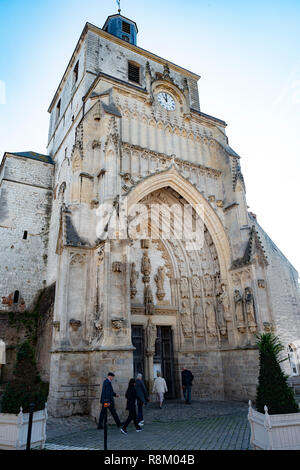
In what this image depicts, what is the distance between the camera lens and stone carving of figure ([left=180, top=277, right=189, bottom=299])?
12.9 meters

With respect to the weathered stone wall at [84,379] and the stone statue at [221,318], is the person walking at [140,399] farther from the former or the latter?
the stone statue at [221,318]

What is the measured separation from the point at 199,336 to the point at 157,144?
773 centimetres

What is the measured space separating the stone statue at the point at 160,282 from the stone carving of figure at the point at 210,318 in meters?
1.77

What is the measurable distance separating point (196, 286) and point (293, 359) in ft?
20.1

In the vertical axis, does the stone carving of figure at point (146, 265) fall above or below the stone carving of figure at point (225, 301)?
above

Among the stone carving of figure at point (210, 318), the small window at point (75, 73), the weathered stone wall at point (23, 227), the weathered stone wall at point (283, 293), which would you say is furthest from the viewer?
the small window at point (75, 73)

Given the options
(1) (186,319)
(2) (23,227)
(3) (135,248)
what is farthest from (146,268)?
(2) (23,227)

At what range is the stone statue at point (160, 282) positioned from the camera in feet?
41.7

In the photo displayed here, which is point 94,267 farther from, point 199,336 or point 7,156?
point 7,156

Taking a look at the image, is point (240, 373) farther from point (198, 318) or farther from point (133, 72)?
point (133, 72)

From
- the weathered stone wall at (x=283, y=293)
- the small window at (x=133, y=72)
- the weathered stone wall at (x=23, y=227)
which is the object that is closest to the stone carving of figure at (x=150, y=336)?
the weathered stone wall at (x=23, y=227)

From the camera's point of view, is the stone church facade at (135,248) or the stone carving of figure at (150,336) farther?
the stone carving of figure at (150,336)

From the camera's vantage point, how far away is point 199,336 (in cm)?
1234

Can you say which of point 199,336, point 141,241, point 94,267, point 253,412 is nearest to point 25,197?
point 141,241
